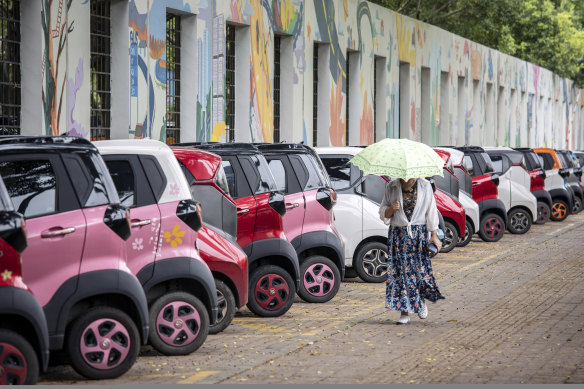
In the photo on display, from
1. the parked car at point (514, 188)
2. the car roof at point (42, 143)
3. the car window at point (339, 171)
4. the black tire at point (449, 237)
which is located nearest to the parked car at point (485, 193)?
the parked car at point (514, 188)

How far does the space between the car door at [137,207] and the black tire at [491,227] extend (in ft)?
48.0

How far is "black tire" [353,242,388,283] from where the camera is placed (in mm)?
15594

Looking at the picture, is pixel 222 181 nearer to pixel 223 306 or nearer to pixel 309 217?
pixel 223 306

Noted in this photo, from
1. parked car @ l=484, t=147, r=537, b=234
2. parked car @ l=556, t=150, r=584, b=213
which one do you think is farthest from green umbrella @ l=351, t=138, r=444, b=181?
parked car @ l=556, t=150, r=584, b=213

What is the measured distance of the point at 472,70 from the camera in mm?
41594

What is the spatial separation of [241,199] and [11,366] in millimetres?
4721

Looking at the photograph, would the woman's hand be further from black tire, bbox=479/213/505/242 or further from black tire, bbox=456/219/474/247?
black tire, bbox=479/213/505/242

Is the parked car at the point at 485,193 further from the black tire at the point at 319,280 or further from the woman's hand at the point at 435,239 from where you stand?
the woman's hand at the point at 435,239

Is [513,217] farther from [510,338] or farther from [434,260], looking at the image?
[510,338]

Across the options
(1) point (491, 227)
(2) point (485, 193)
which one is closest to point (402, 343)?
(2) point (485, 193)

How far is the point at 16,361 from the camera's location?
24.1ft

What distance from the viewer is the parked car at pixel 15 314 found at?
7.19 meters

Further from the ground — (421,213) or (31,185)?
(31,185)

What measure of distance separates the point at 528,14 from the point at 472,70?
16402 millimetres
